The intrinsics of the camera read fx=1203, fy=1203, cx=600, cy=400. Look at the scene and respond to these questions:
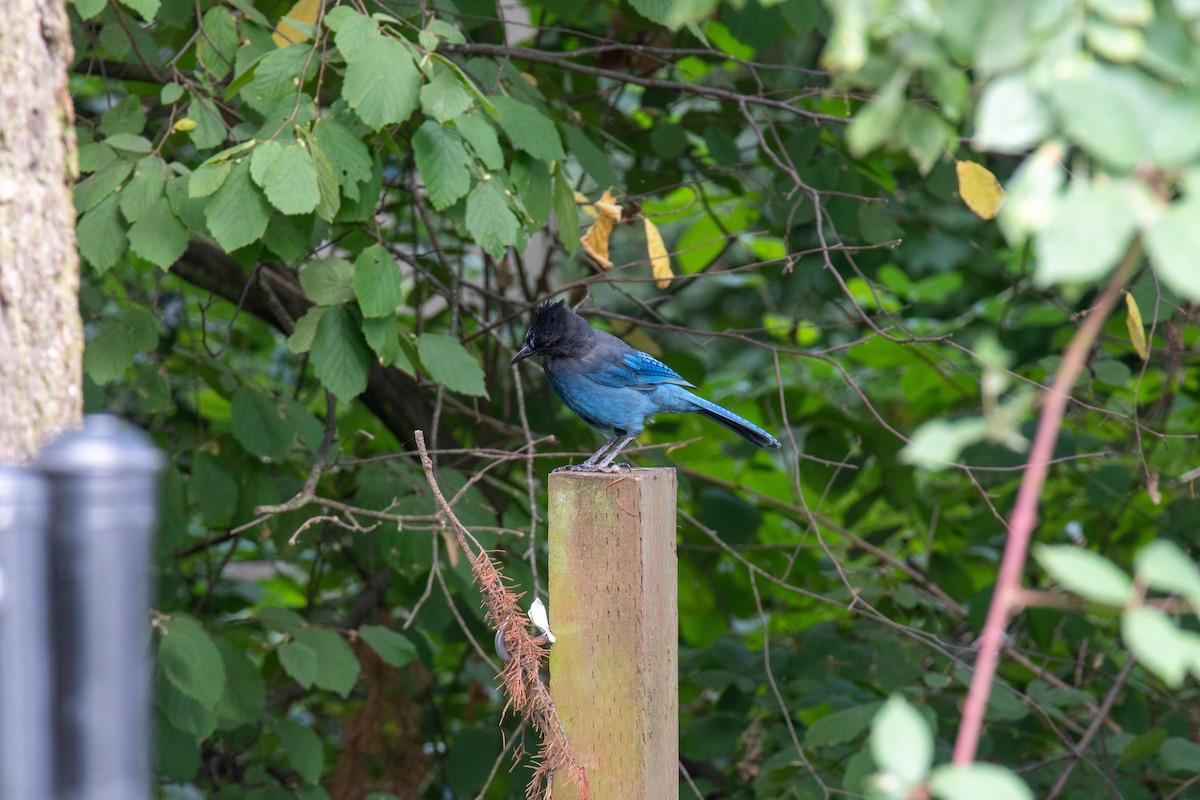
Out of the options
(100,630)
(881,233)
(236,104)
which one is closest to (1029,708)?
(881,233)

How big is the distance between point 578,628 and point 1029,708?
7.09 ft

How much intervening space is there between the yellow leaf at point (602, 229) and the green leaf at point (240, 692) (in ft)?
4.74

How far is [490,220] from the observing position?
258 centimetres

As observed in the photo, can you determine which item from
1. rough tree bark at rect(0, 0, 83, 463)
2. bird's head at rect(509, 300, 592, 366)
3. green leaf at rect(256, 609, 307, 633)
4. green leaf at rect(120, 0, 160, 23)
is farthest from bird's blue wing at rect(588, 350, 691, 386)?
rough tree bark at rect(0, 0, 83, 463)

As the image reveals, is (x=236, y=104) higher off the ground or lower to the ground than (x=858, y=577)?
higher

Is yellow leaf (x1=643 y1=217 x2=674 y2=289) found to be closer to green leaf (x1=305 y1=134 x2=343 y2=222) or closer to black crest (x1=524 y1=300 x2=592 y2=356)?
black crest (x1=524 y1=300 x2=592 y2=356)

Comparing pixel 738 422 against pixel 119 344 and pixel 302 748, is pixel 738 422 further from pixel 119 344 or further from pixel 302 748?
pixel 119 344

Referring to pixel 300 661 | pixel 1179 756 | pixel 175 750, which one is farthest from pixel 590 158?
pixel 1179 756

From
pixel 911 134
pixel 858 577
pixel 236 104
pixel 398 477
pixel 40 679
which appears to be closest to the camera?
pixel 40 679

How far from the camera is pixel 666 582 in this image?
213 cm

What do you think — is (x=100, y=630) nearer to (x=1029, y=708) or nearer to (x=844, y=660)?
(x=1029, y=708)

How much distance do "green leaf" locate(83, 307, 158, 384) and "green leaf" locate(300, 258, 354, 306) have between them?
0.50m

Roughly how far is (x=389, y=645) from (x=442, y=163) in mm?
1487

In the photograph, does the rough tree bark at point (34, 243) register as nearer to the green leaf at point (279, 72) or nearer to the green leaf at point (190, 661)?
the green leaf at point (279, 72)
